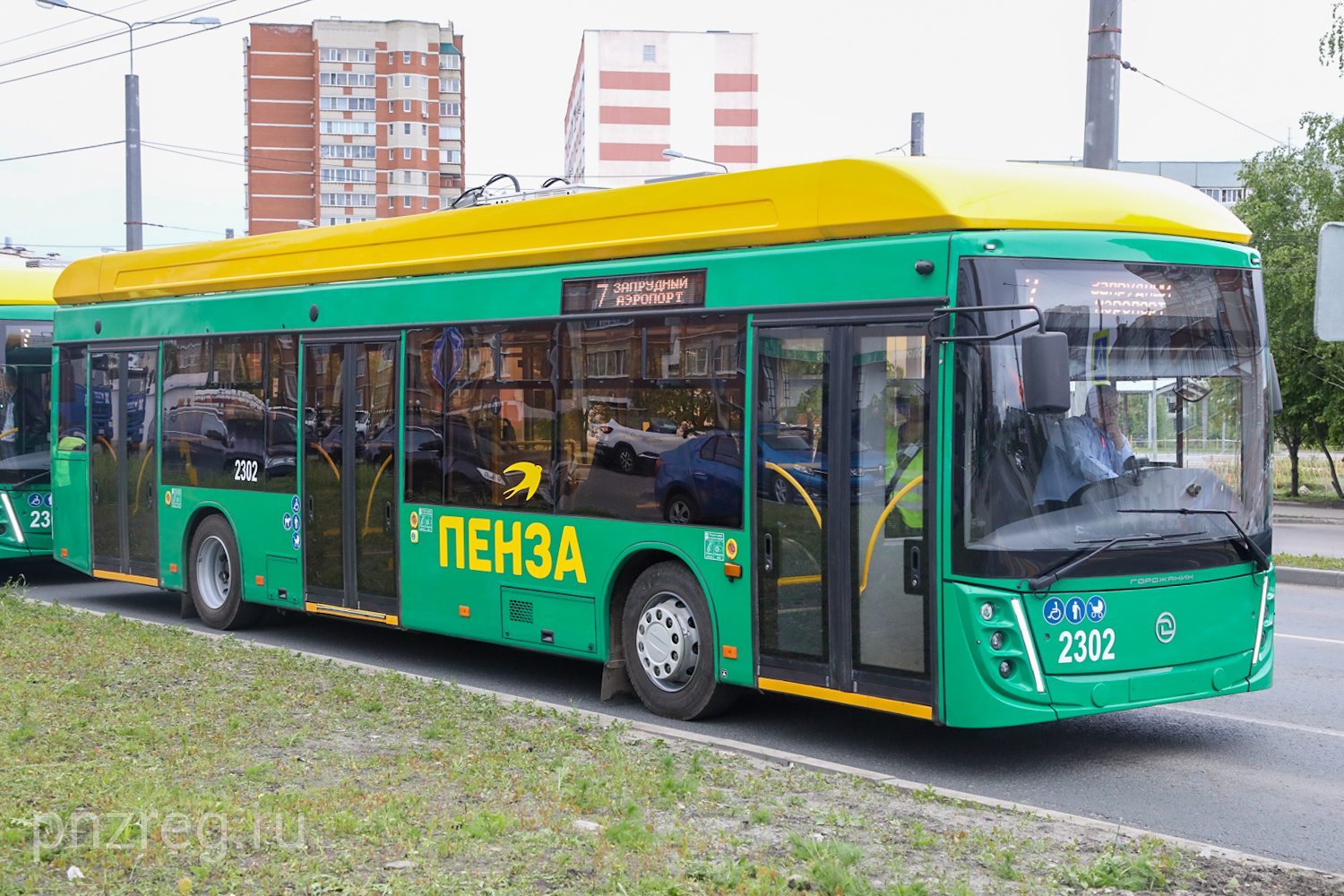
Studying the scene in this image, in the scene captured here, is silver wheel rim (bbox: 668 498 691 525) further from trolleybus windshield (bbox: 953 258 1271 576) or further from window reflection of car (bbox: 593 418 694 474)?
trolleybus windshield (bbox: 953 258 1271 576)

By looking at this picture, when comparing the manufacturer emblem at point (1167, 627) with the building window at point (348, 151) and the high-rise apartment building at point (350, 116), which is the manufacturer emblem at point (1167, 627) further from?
the building window at point (348, 151)

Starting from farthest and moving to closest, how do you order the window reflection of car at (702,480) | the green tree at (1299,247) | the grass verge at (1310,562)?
the green tree at (1299,247) → the grass verge at (1310,562) → the window reflection of car at (702,480)

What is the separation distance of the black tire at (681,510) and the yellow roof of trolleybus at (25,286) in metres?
10.4

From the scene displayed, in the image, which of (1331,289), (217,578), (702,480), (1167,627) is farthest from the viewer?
(217,578)

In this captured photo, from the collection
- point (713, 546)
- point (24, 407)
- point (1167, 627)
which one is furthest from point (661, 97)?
point (1167, 627)

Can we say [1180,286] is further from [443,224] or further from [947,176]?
[443,224]

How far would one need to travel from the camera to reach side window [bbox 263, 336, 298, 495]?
37.9ft

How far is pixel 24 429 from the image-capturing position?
Result: 15.3 meters

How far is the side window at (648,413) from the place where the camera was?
8.11 meters

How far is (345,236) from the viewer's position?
1127cm

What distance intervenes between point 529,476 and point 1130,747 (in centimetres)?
421

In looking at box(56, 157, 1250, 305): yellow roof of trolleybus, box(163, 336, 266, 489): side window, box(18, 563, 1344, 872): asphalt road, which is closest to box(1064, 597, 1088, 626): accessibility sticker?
box(18, 563, 1344, 872): asphalt road

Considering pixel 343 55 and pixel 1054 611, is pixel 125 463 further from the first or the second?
pixel 343 55

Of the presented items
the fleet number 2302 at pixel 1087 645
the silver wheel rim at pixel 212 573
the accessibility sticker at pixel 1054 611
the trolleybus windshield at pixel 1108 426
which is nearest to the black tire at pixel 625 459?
the trolleybus windshield at pixel 1108 426
